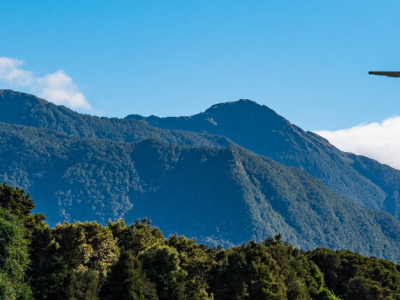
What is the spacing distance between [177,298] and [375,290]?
213ft

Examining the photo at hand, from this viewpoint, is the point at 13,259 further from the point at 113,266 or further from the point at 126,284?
the point at 126,284

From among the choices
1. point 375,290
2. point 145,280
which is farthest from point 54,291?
point 375,290

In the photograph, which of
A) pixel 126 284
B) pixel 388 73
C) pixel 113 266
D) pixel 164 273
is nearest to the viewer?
pixel 388 73

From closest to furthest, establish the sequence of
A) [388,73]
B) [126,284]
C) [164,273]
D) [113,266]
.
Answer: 1. [388,73]
2. [126,284]
3. [113,266]
4. [164,273]

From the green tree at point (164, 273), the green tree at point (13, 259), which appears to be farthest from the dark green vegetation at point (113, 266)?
the green tree at point (164, 273)

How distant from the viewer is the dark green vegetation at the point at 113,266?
80375 millimetres

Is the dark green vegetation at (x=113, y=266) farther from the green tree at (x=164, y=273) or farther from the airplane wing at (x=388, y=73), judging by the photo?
the airplane wing at (x=388, y=73)

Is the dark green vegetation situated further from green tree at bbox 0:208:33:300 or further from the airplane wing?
the airplane wing

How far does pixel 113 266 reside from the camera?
86.0m

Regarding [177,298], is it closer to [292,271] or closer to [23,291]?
[23,291]

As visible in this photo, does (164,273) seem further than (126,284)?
Yes

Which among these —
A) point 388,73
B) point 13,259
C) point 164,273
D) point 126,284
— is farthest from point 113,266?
point 388,73

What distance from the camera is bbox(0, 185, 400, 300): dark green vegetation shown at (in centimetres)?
8038

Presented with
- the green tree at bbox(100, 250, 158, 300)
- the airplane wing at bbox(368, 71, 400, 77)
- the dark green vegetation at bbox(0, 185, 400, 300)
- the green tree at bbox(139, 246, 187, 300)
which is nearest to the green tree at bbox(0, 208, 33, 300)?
the dark green vegetation at bbox(0, 185, 400, 300)
